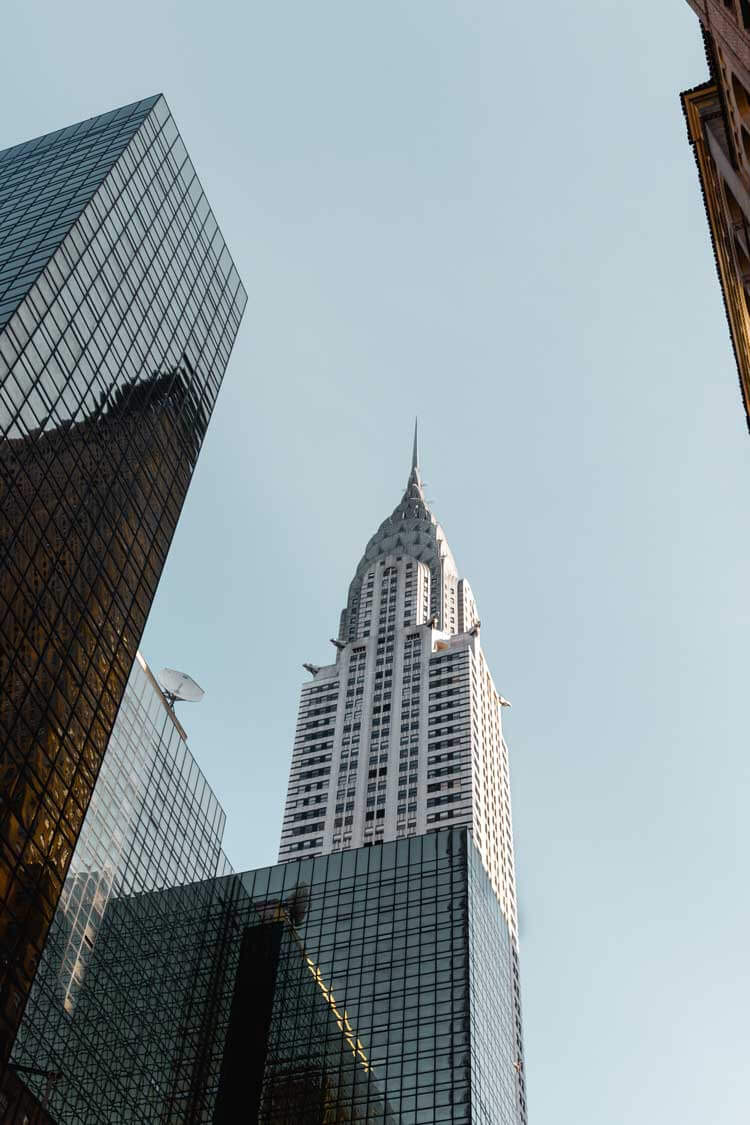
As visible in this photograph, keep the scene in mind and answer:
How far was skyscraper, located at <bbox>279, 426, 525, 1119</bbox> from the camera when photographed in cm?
14275

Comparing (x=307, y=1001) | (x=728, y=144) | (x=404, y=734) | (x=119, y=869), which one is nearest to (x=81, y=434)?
(x=119, y=869)

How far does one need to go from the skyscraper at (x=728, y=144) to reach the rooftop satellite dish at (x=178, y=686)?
221ft

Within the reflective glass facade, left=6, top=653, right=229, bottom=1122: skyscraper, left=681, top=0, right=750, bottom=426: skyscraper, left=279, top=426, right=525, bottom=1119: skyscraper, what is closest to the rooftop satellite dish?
left=6, top=653, right=229, bottom=1122: skyscraper

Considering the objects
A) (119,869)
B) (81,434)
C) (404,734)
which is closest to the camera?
(81,434)

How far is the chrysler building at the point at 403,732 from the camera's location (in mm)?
143125

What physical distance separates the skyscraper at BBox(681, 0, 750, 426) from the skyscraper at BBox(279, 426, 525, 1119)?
92.4 m

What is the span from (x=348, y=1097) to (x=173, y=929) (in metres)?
18.6

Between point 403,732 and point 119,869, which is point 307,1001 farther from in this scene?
point 403,732

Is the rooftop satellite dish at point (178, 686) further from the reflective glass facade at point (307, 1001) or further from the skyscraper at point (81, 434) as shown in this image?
the skyscraper at point (81, 434)

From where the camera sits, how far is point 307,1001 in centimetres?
9950

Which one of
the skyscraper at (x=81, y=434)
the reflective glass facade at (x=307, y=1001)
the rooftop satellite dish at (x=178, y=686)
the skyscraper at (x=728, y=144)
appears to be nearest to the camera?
the skyscraper at (x=728, y=144)

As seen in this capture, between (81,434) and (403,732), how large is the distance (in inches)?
3695

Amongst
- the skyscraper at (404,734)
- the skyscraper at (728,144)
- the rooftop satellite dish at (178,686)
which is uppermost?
the skyscraper at (404,734)

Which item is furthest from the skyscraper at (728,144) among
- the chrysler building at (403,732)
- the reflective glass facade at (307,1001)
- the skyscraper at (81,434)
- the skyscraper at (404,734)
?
the chrysler building at (403,732)
